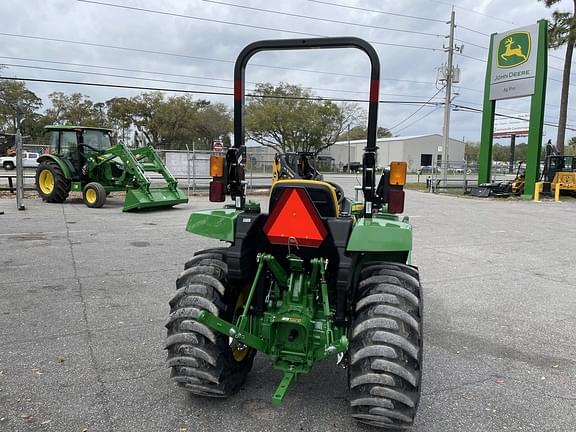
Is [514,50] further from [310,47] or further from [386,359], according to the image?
[386,359]

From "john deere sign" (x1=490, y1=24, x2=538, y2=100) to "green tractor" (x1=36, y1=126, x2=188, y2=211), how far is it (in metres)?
17.0

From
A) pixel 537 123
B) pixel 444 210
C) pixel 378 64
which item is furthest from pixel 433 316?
pixel 537 123

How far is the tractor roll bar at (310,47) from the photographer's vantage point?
A: 300 centimetres

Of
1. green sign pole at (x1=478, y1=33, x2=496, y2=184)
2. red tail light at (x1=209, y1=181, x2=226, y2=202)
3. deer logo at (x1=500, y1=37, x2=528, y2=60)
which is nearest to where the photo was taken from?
red tail light at (x1=209, y1=181, x2=226, y2=202)

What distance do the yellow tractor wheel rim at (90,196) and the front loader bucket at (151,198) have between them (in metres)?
1.12

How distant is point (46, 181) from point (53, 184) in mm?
820

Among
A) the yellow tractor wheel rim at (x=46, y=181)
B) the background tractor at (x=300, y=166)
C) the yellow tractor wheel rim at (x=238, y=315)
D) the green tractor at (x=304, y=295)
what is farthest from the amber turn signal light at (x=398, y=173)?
the yellow tractor wheel rim at (x=46, y=181)

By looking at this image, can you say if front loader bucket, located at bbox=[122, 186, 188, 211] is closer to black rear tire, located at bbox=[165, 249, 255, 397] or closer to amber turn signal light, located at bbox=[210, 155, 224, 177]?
amber turn signal light, located at bbox=[210, 155, 224, 177]

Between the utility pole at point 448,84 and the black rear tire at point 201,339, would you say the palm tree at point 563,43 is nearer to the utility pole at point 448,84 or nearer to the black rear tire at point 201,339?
the utility pole at point 448,84

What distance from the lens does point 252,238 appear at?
320cm

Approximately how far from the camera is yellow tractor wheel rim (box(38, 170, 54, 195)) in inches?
610

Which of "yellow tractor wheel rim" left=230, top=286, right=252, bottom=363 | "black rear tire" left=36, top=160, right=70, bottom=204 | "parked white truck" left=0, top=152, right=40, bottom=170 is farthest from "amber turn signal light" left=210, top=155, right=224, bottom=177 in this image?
"parked white truck" left=0, top=152, right=40, bottom=170

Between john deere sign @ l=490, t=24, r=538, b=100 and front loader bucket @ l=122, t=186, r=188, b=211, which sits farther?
john deere sign @ l=490, t=24, r=538, b=100

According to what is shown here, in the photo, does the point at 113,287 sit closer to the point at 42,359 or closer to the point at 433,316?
the point at 42,359
